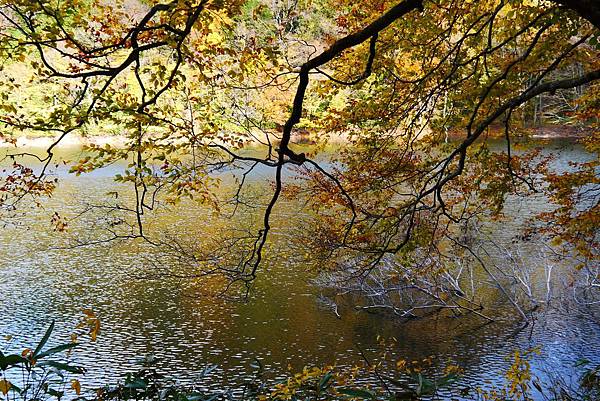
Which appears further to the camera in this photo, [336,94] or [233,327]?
[233,327]

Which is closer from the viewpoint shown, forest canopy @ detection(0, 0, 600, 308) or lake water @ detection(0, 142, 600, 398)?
forest canopy @ detection(0, 0, 600, 308)

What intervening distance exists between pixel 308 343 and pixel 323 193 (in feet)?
6.32

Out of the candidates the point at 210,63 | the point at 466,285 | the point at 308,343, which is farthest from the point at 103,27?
the point at 466,285

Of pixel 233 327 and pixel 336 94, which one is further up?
pixel 336 94

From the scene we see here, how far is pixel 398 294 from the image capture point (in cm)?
906

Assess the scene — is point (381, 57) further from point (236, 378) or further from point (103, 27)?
point (236, 378)

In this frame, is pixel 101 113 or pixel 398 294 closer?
pixel 101 113

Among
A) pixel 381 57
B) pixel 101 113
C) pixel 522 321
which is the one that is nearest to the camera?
pixel 101 113

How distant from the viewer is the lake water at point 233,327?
693cm

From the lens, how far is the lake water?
273 inches

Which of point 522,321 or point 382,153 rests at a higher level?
point 382,153

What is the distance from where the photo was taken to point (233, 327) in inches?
311

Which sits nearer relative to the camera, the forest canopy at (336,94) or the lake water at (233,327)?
the forest canopy at (336,94)

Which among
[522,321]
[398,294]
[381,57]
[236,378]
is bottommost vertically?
[236,378]
